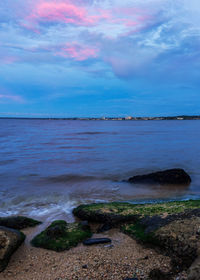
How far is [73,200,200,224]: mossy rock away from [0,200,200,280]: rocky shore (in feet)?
0.10

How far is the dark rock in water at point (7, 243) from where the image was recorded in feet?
16.9

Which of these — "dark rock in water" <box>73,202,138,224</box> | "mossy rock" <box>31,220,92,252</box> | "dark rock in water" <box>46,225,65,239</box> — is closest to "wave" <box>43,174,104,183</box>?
"dark rock in water" <box>73,202,138,224</box>

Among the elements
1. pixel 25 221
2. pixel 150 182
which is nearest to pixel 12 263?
pixel 25 221

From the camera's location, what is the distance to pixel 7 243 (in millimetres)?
5457

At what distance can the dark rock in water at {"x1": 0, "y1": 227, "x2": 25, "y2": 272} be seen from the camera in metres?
5.16

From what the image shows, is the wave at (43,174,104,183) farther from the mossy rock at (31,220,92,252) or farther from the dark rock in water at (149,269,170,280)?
the dark rock in water at (149,269,170,280)

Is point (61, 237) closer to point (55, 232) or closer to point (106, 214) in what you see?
point (55, 232)

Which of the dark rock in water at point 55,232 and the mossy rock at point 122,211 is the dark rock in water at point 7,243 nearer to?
the dark rock in water at point 55,232

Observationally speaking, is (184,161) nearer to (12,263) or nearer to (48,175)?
(48,175)

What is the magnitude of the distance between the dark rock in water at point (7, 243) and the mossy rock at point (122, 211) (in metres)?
2.42

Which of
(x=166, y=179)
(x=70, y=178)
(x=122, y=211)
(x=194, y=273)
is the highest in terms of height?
(x=194, y=273)

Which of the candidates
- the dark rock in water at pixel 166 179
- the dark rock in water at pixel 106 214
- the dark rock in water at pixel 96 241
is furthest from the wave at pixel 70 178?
the dark rock in water at pixel 96 241

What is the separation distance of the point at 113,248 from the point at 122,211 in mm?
1936

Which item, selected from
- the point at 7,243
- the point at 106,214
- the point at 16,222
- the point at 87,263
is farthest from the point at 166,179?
the point at 7,243
